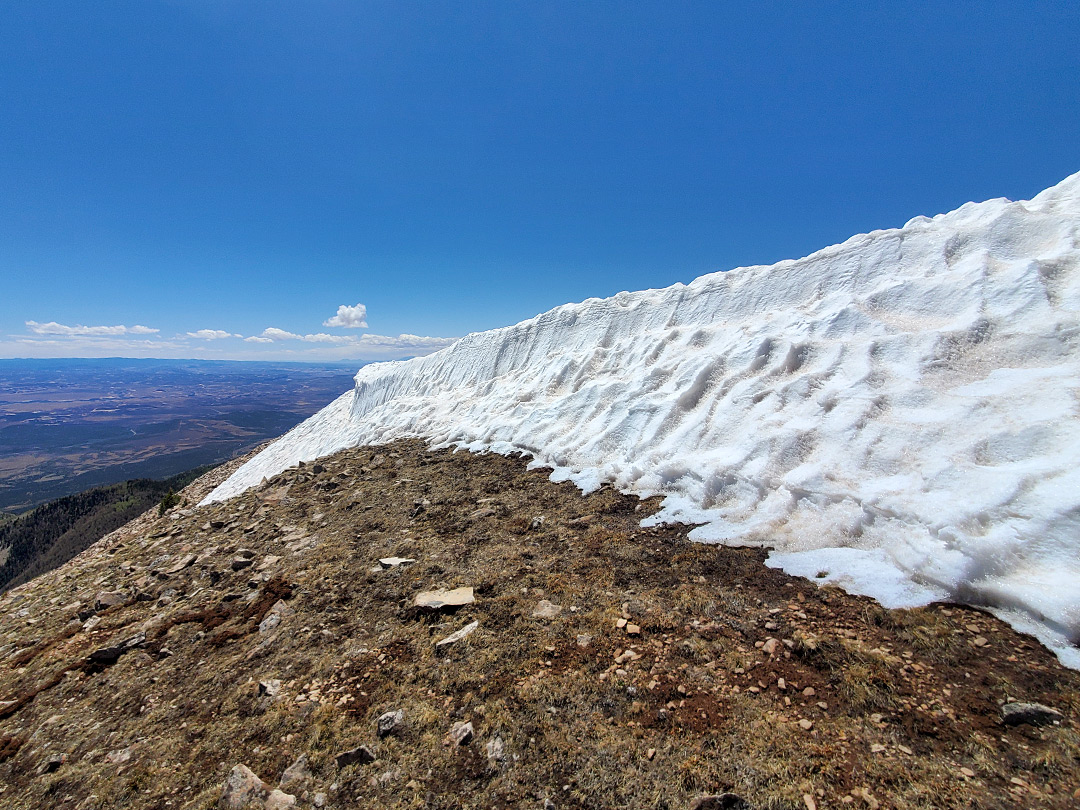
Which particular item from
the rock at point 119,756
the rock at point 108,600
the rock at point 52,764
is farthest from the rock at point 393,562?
the rock at point 108,600

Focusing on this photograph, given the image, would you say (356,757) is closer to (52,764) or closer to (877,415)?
(52,764)

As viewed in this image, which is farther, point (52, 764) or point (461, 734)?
point (52, 764)

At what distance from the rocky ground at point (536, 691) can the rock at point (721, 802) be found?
0.08 ft

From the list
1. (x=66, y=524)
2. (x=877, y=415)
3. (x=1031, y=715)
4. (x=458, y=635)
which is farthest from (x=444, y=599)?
(x=66, y=524)

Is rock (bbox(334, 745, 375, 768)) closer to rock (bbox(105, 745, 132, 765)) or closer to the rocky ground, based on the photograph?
the rocky ground

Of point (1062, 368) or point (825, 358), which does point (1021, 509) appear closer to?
point (1062, 368)

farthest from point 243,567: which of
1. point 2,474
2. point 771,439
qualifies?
point 2,474

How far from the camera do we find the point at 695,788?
361 centimetres

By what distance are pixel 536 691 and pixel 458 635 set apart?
1.56 metres

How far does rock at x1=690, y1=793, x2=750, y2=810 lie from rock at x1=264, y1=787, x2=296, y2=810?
371 centimetres

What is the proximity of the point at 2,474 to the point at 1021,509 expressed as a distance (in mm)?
327521

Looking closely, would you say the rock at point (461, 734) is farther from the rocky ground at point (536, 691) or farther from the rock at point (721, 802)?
the rock at point (721, 802)

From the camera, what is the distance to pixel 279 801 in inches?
157

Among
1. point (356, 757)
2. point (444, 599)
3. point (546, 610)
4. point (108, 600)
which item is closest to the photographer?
point (356, 757)
